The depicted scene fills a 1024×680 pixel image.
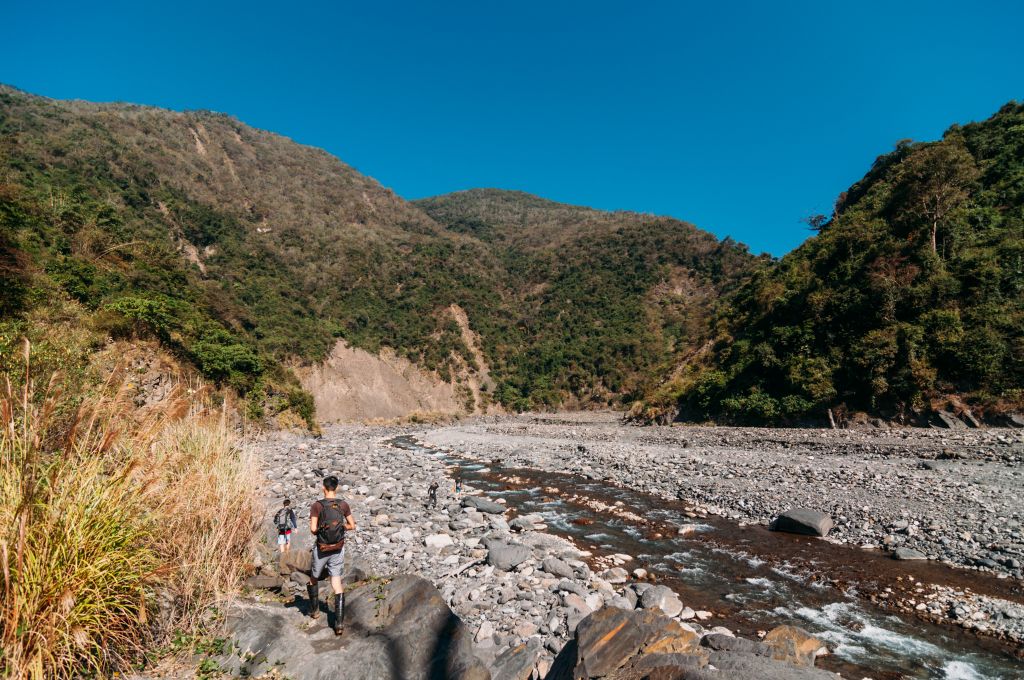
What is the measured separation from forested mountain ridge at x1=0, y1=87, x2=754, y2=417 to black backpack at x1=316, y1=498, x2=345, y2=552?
20.4m

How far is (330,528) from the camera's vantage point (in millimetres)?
5680

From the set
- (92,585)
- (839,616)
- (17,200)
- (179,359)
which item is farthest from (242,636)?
(17,200)

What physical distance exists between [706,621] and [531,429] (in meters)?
36.4

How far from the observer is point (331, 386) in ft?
182

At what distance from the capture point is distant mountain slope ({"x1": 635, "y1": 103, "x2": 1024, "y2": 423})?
20594 mm

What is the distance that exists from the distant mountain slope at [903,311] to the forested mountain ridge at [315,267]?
58.8ft

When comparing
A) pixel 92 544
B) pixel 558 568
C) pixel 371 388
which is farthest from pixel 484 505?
pixel 371 388

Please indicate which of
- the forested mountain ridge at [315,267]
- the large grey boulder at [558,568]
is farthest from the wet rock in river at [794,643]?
the forested mountain ridge at [315,267]

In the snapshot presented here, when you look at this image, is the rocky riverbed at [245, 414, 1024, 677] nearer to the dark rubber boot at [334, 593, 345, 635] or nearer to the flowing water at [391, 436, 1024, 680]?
the flowing water at [391, 436, 1024, 680]

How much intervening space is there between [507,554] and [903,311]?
27.8 meters

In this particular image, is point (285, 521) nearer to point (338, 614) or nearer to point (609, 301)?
point (338, 614)

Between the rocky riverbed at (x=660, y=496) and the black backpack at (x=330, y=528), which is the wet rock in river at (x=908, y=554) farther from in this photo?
the black backpack at (x=330, y=528)

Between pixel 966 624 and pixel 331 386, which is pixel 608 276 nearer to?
pixel 331 386

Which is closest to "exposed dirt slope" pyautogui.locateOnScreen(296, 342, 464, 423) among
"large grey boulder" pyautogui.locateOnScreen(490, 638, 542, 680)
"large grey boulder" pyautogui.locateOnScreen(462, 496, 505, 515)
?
"large grey boulder" pyautogui.locateOnScreen(462, 496, 505, 515)
